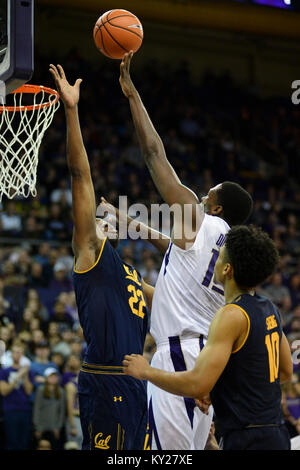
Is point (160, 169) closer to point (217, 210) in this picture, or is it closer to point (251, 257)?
point (217, 210)

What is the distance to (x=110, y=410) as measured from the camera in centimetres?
374

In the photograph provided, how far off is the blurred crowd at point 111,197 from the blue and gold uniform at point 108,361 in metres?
1.38

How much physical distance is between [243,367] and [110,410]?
3.53 ft

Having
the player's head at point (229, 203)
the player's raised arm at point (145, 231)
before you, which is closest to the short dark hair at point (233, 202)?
the player's head at point (229, 203)

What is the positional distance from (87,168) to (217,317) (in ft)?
4.31

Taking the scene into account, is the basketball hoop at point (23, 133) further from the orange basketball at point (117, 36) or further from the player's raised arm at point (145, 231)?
the player's raised arm at point (145, 231)

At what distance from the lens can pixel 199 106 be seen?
17.6 meters

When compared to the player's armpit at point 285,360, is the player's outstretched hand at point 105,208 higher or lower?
higher

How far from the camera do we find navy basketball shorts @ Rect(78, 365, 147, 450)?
12.2ft

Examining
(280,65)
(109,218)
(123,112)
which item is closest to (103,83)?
(123,112)

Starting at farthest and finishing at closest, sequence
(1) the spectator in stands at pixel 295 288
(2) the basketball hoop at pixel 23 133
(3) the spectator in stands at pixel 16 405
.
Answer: (1) the spectator in stands at pixel 295 288, (3) the spectator in stands at pixel 16 405, (2) the basketball hoop at pixel 23 133

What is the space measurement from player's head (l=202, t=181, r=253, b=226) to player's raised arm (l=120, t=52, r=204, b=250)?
186 mm

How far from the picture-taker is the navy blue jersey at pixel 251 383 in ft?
9.71
